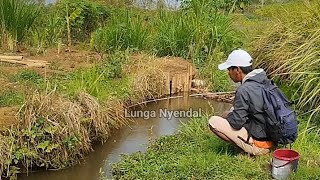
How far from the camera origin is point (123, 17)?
10531 mm

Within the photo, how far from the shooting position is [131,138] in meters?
6.85

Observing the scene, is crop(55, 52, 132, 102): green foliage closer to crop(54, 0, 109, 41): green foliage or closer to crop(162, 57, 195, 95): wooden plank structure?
crop(162, 57, 195, 95): wooden plank structure

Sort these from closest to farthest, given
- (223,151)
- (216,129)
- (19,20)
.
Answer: (216,129), (223,151), (19,20)

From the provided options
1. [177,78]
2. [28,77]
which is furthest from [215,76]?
[28,77]

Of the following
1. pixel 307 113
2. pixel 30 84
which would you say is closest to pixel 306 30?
pixel 307 113

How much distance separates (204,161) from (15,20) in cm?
549

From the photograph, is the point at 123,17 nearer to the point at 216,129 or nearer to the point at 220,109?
the point at 220,109

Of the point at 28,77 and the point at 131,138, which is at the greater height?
the point at 28,77

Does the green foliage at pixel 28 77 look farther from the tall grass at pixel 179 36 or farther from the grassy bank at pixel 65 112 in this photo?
the tall grass at pixel 179 36

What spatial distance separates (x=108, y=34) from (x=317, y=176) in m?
5.97

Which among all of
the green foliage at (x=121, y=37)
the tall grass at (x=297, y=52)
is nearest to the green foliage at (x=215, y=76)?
the tall grass at (x=297, y=52)

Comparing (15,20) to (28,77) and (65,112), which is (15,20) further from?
(65,112)

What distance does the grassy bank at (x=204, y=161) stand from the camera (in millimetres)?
5020

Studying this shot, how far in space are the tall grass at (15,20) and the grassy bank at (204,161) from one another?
4.46m
